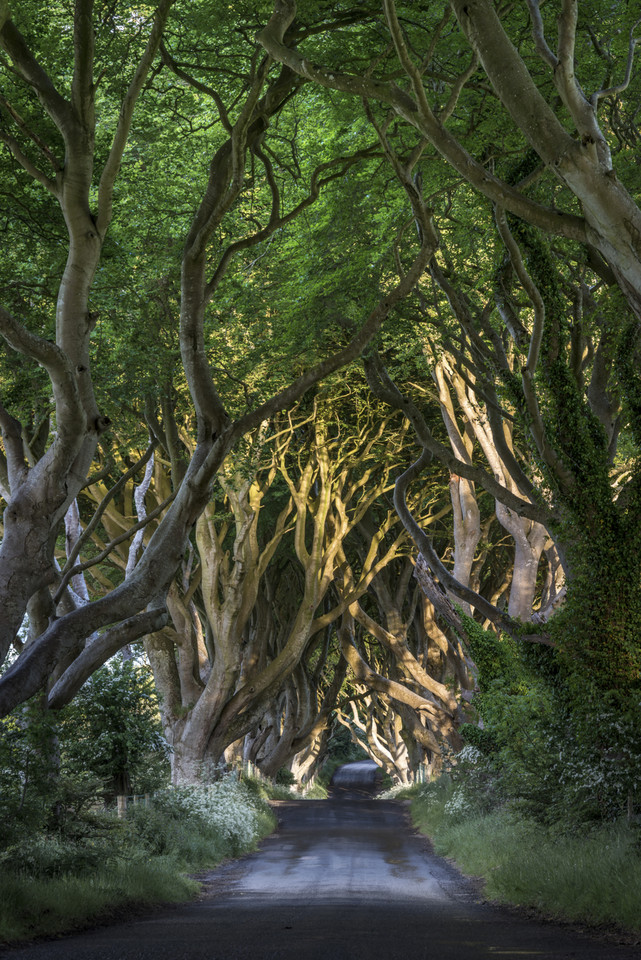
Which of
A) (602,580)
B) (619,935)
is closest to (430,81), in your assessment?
(602,580)

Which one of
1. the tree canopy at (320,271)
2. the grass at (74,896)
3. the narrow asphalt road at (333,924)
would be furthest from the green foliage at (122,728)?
the grass at (74,896)

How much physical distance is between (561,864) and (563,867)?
0.64ft

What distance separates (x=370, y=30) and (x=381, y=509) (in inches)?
836

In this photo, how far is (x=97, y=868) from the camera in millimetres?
9922

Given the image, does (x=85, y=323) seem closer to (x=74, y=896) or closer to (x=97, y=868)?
(x=74, y=896)

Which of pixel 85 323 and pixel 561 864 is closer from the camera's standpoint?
pixel 85 323

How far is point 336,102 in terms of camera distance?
11.3m

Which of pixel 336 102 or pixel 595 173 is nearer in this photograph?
pixel 595 173

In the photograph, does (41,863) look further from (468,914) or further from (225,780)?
(225,780)

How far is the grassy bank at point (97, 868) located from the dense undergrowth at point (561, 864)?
13.8 feet

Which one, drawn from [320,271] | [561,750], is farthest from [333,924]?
[320,271]

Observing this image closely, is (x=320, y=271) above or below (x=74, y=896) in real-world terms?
above

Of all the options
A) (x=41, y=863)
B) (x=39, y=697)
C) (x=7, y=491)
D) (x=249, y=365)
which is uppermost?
(x=249, y=365)

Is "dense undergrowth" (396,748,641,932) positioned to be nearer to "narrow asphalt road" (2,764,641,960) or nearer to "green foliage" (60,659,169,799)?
"narrow asphalt road" (2,764,641,960)
